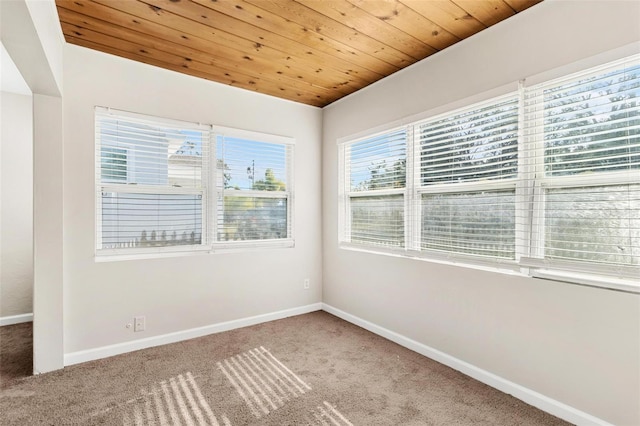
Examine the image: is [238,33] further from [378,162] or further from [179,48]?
[378,162]

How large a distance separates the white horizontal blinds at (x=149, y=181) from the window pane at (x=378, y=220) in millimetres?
1651

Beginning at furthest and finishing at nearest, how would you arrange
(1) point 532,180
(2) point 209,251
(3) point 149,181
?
(2) point 209,251, (3) point 149,181, (1) point 532,180

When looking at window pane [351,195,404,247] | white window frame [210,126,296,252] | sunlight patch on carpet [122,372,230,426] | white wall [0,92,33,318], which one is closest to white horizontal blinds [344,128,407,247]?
window pane [351,195,404,247]

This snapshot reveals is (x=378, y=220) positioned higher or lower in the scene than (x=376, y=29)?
lower

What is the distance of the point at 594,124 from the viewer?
1.80 metres

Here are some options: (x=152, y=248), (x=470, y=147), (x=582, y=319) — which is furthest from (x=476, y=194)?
(x=152, y=248)

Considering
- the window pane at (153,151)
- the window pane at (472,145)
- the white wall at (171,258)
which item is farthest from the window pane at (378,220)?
the window pane at (153,151)

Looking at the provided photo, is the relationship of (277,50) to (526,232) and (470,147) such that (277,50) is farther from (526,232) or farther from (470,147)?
(526,232)

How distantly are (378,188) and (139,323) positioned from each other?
2.61 m

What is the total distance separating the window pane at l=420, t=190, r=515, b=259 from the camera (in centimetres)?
221

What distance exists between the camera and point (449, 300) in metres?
2.51

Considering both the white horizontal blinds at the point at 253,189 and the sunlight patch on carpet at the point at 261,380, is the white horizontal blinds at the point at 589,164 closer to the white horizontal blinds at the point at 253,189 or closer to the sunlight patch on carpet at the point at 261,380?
the sunlight patch on carpet at the point at 261,380

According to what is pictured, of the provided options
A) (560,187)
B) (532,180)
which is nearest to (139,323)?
(532,180)

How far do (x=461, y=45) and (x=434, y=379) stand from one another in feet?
8.36
